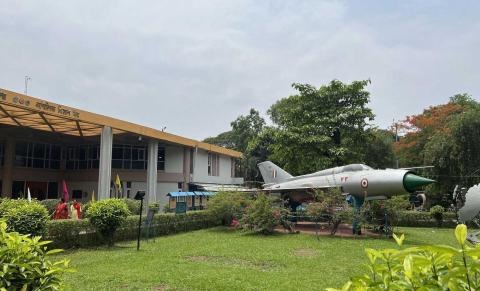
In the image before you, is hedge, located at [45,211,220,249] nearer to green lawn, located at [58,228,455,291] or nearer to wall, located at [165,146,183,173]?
green lawn, located at [58,228,455,291]

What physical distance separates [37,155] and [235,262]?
2806cm

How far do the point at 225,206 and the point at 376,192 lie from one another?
27.8 ft

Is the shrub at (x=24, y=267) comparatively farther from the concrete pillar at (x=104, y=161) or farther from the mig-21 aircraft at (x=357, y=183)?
the concrete pillar at (x=104, y=161)

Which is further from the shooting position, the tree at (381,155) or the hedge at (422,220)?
the tree at (381,155)

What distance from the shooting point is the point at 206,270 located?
9.98m

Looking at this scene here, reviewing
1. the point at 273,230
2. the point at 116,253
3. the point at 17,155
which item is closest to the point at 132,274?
the point at 116,253

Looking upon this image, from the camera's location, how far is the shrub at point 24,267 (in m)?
2.88

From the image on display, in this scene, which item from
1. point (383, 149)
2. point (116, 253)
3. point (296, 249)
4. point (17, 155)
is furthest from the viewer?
point (383, 149)

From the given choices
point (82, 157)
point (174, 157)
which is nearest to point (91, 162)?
point (82, 157)

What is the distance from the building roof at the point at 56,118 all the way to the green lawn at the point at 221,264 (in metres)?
8.81

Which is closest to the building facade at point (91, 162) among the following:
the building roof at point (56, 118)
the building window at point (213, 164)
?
the building roof at point (56, 118)

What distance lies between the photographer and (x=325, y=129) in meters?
30.2

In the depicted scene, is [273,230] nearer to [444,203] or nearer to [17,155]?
[444,203]

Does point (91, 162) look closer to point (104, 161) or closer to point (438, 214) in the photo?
point (104, 161)
